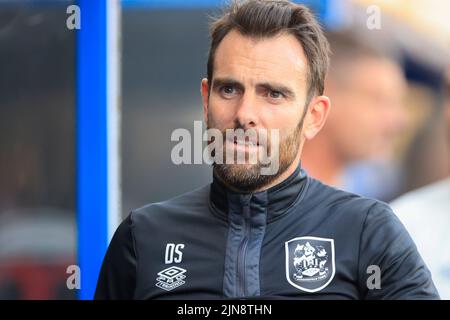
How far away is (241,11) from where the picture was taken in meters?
2.15

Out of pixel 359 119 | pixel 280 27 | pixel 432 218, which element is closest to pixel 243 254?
pixel 280 27

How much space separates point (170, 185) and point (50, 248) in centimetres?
53

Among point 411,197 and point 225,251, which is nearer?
point 225,251

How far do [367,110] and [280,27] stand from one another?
130 cm

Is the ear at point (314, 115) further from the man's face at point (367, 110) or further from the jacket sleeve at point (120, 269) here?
the man's face at point (367, 110)

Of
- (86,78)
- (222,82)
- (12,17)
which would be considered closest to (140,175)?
(86,78)

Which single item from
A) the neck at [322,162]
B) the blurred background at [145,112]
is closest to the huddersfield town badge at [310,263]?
the blurred background at [145,112]

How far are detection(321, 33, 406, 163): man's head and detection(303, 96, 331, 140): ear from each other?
1.02 metres

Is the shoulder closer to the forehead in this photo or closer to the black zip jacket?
the black zip jacket

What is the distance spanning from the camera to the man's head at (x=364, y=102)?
10.7 ft

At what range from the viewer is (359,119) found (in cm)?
331

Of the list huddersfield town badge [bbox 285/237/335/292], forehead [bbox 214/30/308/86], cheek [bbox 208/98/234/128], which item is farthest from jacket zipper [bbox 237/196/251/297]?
forehead [bbox 214/30/308/86]
